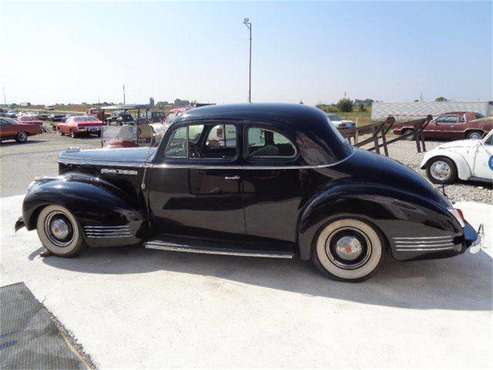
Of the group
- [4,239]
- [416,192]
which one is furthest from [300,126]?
[4,239]

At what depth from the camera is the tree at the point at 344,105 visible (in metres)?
55.5

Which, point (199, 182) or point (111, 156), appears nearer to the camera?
point (199, 182)

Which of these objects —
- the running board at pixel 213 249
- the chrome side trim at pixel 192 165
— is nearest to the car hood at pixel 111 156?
the chrome side trim at pixel 192 165

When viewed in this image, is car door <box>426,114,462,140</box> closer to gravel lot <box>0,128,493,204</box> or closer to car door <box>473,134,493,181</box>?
gravel lot <box>0,128,493,204</box>

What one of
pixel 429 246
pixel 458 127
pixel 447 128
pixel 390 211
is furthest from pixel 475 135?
pixel 390 211

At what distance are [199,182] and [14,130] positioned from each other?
801 inches

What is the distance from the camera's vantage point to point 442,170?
8141 mm

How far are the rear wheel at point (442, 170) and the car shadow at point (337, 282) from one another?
419cm

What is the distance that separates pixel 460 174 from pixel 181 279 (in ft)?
22.0

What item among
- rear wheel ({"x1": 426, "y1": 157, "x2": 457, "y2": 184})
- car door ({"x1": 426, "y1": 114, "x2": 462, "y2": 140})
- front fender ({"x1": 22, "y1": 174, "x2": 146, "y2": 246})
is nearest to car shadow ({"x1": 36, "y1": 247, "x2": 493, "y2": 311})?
front fender ({"x1": 22, "y1": 174, "x2": 146, "y2": 246})

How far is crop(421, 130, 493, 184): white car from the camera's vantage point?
7.46 metres

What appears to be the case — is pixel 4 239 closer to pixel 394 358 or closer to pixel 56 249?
pixel 56 249

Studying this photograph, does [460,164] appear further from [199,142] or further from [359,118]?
[359,118]

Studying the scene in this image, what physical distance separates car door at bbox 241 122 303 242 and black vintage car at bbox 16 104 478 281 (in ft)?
0.03
